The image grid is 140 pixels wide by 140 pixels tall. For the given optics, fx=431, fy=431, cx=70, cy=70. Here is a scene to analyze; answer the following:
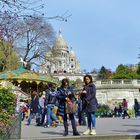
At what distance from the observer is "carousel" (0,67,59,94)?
35.2 metres

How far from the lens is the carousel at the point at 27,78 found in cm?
3524

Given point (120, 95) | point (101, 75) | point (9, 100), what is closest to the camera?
point (9, 100)

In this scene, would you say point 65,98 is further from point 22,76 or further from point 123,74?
point 123,74

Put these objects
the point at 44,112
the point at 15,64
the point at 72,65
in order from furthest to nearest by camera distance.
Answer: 1. the point at 72,65
2. the point at 15,64
3. the point at 44,112

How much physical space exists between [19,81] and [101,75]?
90.8 metres

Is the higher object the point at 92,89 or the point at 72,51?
the point at 72,51

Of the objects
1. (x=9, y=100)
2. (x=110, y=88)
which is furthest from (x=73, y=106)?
(x=110, y=88)

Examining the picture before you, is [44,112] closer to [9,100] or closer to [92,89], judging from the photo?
[92,89]

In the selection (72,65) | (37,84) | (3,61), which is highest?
(72,65)

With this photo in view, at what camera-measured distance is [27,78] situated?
36.0m

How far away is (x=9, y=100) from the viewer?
409 inches

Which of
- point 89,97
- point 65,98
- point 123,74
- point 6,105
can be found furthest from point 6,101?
point 123,74

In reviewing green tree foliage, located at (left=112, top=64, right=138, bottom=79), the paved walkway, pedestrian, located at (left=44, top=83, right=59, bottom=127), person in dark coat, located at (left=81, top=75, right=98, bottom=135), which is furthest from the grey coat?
green tree foliage, located at (left=112, top=64, right=138, bottom=79)

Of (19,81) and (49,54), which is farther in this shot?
(49,54)
